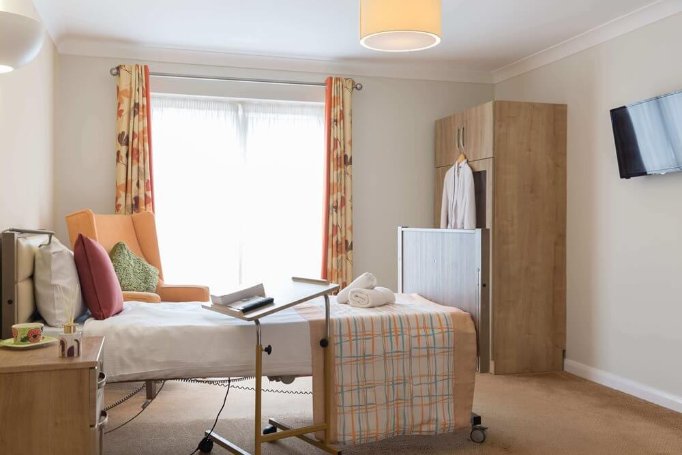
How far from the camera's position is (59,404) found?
215cm

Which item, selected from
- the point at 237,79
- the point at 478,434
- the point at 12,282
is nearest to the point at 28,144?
the point at 12,282

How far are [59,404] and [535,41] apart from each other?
13.7ft

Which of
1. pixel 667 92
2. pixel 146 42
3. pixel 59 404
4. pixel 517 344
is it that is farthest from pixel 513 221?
pixel 59 404

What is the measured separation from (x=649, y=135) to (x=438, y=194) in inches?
82.6

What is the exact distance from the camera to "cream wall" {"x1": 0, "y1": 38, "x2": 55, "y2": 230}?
3.36 m

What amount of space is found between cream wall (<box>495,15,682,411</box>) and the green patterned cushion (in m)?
3.05

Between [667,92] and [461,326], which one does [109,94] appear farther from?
[667,92]

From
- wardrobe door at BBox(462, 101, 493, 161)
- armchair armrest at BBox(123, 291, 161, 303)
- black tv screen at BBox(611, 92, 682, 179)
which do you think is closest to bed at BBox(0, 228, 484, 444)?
armchair armrest at BBox(123, 291, 161, 303)

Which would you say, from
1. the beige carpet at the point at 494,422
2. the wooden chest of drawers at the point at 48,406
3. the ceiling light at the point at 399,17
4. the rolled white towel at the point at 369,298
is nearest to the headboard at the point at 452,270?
the rolled white towel at the point at 369,298

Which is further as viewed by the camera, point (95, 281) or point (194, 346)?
point (95, 281)

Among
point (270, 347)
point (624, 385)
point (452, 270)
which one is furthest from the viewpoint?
point (624, 385)

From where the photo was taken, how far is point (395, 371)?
3064 mm

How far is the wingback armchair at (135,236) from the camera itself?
428 cm

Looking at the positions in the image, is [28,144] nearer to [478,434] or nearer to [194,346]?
[194,346]
